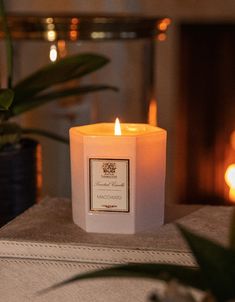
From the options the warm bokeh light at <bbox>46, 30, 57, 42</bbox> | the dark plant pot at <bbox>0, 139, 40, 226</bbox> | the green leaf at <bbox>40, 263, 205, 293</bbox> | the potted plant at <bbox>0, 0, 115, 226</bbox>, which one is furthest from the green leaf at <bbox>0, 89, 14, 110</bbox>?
the warm bokeh light at <bbox>46, 30, 57, 42</bbox>

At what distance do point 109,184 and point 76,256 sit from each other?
3.4 inches

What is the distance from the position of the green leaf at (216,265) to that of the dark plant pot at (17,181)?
1.59ft

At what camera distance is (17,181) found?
2.99 feet

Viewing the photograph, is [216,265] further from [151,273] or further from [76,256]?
[76,256]

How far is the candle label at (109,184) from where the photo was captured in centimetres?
70

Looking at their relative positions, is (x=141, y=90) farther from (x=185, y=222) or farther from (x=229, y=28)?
(x=185, y=222)

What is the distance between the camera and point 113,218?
27.9 inches

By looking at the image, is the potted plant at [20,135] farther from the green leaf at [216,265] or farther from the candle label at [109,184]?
the green leaf at [216,265]

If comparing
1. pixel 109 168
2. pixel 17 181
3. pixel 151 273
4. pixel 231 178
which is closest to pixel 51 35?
pixel 17 181

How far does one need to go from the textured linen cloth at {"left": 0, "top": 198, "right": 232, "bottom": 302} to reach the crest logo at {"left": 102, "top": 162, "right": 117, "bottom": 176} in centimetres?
7

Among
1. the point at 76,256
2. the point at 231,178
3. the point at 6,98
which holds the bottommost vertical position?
the point at 231,178

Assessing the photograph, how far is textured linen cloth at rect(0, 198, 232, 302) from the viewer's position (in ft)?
2.14

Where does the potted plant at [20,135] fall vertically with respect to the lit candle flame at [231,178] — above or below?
above

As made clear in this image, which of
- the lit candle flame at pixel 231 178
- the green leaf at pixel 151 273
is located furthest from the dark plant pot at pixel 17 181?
the lit candle flame at pixel 231 178
